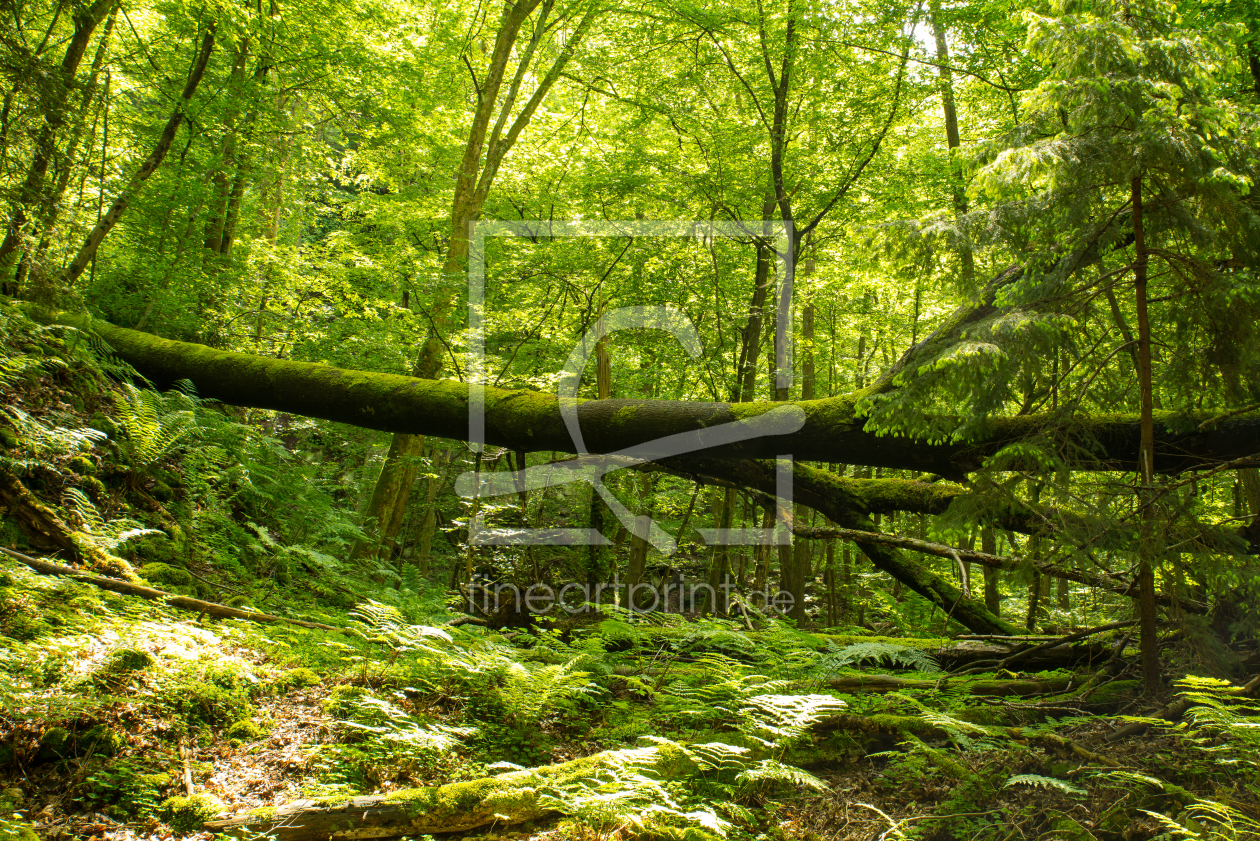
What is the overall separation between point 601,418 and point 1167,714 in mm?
4628

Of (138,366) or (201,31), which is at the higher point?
(201,31)

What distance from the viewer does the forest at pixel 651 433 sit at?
2719 millimetres

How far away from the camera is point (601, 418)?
6.48 m

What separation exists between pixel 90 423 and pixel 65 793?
413 cm

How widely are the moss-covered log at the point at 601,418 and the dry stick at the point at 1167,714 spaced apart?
4.68 feet

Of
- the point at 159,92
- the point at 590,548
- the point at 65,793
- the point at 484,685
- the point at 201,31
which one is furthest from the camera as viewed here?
the point at 590,548

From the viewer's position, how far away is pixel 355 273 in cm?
1317

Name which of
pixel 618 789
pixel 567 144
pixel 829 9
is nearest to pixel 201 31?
pixel 567 144

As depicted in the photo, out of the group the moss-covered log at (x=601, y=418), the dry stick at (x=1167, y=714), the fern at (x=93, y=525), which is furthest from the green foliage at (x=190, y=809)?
the moss-covered log at (x=601, y=418)

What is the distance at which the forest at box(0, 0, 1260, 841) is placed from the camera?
8.92 ft

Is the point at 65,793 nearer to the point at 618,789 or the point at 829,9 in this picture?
the point at 618,789

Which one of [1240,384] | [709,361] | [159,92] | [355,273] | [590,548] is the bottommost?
[590,548]

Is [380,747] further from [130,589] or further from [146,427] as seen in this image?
[146,427]

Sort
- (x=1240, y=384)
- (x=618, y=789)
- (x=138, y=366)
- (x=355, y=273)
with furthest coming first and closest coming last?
(x=355, y=273), (x=138, y=366), (x=1240, y=384), (x=618, y=789)
